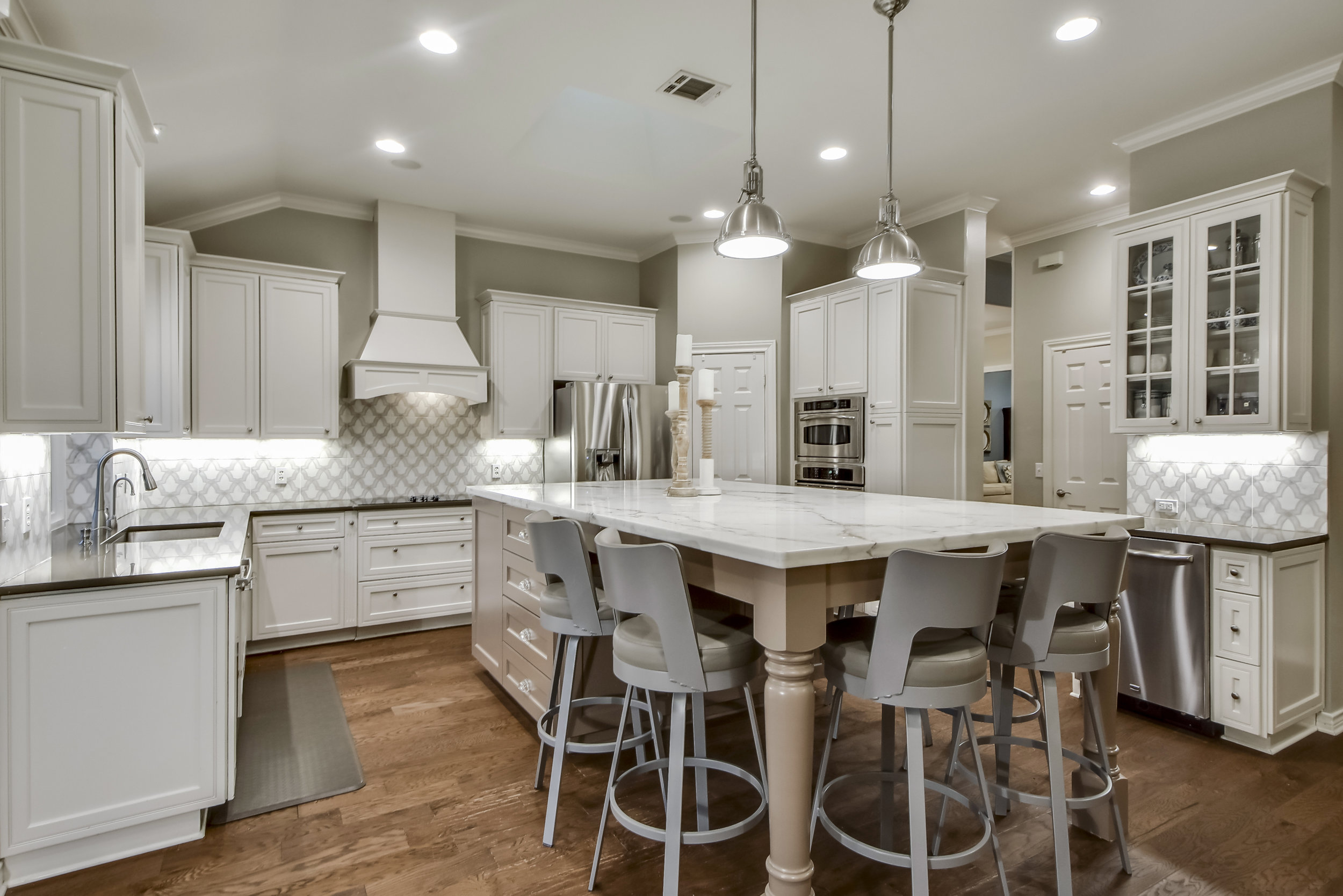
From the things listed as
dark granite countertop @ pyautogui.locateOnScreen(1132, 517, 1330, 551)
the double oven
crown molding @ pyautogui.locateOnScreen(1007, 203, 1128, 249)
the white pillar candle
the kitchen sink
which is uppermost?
crown molding @ pyautogui.locateOnScreen(1007, 203, 1128, 249)

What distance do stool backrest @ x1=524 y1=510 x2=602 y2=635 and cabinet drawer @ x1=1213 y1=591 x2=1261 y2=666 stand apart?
268 cm

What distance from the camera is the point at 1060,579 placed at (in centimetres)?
175

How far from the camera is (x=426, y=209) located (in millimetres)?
4922

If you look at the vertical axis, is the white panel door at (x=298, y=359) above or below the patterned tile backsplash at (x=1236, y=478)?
above

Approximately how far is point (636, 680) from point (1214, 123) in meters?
3.95

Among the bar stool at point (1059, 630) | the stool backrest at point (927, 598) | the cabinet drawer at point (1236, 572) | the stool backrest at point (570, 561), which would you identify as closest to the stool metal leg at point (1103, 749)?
the bar stool at point (1059, 630)

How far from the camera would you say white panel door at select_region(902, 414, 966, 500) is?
4516mm

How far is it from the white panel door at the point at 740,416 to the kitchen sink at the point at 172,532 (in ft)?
10.4

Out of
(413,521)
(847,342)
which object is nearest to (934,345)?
(847,342)

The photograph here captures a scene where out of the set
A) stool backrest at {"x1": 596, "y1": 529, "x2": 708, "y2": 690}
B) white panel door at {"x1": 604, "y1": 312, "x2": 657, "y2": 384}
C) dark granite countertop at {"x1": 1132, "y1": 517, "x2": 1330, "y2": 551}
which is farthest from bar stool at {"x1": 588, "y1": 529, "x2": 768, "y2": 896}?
white panel door at {"x1": 604, "y1": 312, "x2": 657, "y2": 384}

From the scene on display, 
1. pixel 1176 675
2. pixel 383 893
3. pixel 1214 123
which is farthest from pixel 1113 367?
pixel 383 893

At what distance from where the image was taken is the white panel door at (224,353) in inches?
161

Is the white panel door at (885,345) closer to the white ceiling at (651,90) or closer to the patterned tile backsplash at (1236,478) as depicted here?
the white ceiling at (651,90)

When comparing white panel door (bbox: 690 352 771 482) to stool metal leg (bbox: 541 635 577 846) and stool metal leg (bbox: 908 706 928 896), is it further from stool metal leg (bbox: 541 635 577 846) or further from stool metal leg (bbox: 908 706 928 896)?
stool metal leg (bbox: 908 706 928 896)
